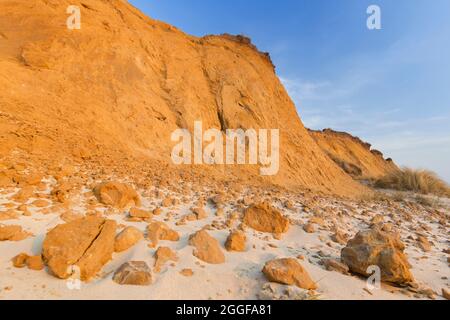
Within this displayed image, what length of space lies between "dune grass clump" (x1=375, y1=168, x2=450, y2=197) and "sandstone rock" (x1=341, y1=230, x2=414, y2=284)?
8.74m

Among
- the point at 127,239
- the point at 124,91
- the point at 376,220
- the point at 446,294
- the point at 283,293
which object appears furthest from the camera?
the point at 124,91

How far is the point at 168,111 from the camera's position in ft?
21.3

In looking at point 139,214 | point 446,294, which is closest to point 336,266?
point 446,294

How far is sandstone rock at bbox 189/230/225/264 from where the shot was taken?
2.34 meters

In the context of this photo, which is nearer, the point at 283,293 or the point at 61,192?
the point at 283,293

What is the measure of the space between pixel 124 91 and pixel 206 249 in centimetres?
457

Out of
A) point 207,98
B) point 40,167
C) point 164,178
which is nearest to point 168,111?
point 207,98

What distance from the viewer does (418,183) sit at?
9.84 metres

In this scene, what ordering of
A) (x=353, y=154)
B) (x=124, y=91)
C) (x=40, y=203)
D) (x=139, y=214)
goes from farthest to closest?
(x=353, y=154), (x=124, y=91), (x=139, y=214), (x=40, y=203)

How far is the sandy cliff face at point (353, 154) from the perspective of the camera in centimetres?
1866

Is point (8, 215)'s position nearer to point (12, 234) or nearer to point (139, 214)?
point (12, 234)

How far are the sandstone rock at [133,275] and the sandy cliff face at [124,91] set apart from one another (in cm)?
259

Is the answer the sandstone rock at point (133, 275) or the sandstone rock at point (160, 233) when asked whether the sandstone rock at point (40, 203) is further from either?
the sandstone rock at point (133, 275)

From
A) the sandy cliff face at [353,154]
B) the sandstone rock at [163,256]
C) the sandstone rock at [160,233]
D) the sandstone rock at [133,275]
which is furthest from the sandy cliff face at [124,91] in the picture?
the sandy cliff face at [353,154]
